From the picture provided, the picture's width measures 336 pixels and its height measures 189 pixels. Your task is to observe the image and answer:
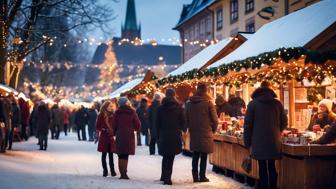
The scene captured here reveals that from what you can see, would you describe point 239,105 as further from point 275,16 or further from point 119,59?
point 119,59

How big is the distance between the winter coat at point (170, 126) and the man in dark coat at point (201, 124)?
0.23 meters

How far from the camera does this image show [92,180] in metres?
11.3

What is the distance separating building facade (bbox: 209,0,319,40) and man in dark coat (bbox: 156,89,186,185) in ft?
51.3

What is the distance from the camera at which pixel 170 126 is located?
10977mm

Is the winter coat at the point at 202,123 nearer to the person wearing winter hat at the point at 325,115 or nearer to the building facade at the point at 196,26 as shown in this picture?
the person wearing winter hat at the point at 325,115

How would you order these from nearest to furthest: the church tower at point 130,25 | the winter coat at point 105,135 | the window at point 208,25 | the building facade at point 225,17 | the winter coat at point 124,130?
the winter coat at point 124,130
the winter coat at point 105,135
the building facade at point 225,17
the window at point 208,25
the church tower at point 130,25

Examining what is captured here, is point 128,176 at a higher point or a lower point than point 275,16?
lower

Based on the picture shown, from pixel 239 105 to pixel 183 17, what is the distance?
37.7 metres

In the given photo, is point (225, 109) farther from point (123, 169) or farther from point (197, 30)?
point (197, 30)

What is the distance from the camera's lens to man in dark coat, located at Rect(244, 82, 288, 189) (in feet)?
29.2

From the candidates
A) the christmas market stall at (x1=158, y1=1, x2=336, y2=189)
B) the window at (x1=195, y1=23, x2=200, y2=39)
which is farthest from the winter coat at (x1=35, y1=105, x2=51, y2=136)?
the window at (x1=195, y1=23, x2=200, y2=39)

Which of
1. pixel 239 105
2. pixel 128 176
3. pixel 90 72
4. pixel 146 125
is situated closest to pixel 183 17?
pixel 146 125

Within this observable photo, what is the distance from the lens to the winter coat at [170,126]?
1094 centimetres

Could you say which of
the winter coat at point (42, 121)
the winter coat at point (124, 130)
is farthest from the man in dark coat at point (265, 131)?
the winter coat at point (42, 121)
